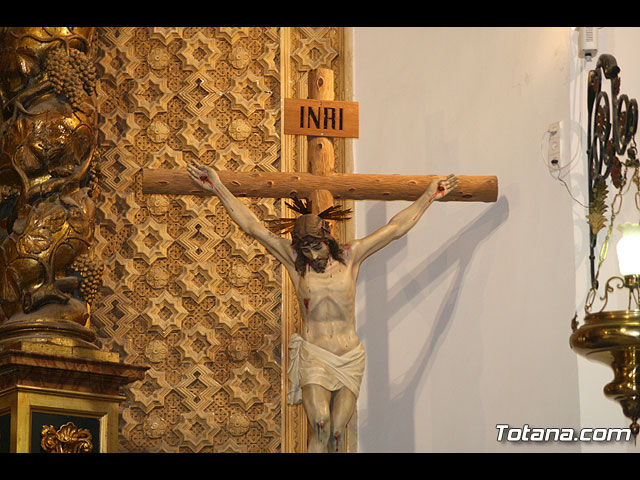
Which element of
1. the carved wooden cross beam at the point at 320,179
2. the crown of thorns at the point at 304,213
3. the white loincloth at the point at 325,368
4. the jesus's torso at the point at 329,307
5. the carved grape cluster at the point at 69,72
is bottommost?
the white loincloth at the point at 325,368

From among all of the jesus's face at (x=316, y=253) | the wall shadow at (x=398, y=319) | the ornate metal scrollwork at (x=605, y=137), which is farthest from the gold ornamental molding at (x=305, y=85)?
the ornate metal scrollwork at (x=605, y=137)

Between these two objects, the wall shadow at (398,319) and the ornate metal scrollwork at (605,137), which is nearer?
the ornate metal scrollwork at (605,137)

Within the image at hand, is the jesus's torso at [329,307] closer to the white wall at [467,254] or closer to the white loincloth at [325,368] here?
the white loincloth at [325,368]

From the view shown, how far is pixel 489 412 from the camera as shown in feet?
21.6

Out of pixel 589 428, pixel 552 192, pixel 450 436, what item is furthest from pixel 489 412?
pixel 552 192

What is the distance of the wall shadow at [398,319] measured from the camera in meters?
6.85

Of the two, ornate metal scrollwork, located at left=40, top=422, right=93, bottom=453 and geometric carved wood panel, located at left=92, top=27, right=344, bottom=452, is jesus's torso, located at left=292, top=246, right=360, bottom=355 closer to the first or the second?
ornate metal scrollwork, located at left=40, top=422, right=93, bottom=453

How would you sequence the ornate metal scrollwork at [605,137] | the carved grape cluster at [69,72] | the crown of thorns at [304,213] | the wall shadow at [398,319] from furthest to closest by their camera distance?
the wall shadow at [398,319] → the carved grape cluster at [69,72] → the crown of thorns at [304,213] → the ornate metal scrollwork at [605,137]

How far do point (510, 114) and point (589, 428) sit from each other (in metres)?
1.75

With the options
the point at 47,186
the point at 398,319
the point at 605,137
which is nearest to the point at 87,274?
the point at 47,186

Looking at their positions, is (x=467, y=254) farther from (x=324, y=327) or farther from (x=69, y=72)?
(x=69, y=72)

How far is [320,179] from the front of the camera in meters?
6.16

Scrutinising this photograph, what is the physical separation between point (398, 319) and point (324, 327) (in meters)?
1.32

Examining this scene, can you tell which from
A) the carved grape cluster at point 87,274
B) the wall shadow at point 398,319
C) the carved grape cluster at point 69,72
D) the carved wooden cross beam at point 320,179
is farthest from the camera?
the wall shadow at point 398,319
